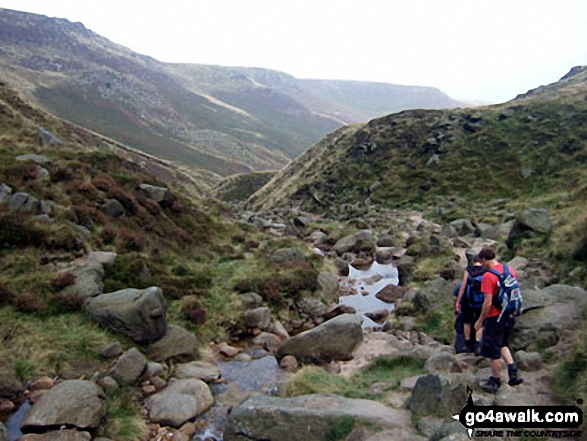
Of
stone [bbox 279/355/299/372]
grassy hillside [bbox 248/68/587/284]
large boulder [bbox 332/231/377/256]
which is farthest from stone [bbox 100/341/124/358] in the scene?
grassy hillside [bbox 248/68/587/284]

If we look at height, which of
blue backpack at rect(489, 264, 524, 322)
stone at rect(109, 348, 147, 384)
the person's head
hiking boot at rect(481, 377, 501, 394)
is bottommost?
stone at rect(109, 348, 147, 384)

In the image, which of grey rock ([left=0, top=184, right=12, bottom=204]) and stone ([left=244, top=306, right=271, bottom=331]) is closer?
grey rock ([left=0, top=184, right=12, bottom=204])

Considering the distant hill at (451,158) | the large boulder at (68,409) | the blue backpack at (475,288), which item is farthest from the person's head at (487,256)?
the distant hill at (451,158)

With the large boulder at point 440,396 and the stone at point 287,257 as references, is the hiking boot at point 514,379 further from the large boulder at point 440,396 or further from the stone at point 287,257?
the stone at point 287,257

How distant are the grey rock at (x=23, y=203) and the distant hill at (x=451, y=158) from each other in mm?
40863

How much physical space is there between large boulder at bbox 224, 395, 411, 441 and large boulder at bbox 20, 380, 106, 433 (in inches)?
122

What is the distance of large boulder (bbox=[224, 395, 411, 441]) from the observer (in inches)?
352

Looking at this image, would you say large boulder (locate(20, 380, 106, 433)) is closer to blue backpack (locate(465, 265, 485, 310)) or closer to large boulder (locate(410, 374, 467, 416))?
large boulder (locate(410, 374, 467, 416))

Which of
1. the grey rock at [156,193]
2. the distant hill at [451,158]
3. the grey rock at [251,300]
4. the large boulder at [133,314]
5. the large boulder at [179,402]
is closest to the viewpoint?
the large boulder at [179,402]

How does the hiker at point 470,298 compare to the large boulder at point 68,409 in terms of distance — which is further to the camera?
the hiker at point 470,298

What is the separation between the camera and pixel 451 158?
188ft

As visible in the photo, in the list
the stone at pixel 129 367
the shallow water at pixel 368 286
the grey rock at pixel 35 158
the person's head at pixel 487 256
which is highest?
the grey rock at pixel 35 158

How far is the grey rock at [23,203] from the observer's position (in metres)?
17.5

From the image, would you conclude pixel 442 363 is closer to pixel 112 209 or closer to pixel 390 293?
pixel 390 293
